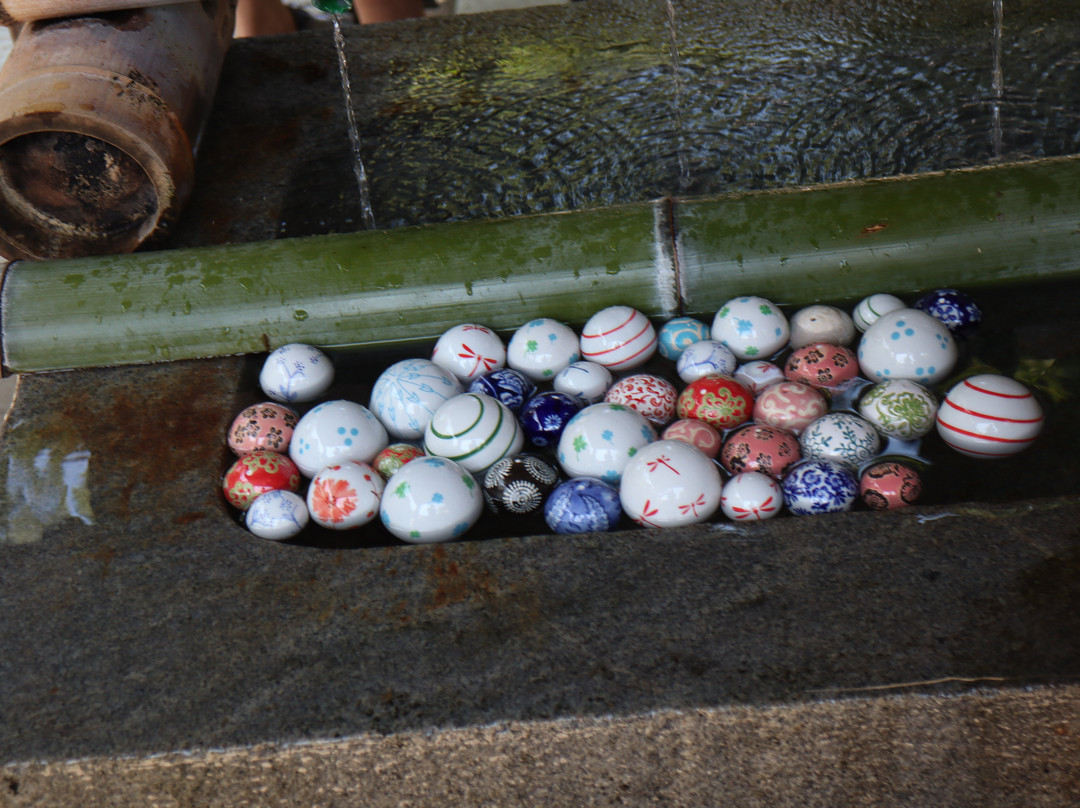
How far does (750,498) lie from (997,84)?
8.58ft

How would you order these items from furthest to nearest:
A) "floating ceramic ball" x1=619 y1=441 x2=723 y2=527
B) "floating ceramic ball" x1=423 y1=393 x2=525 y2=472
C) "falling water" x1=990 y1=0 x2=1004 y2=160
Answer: "falling water" x1=990 y1=0 x2=1004 y2=160, "floating ceramic ball" x1=423 y1=393 x2=525 y2=472, "floating ceramic ball" x1=619 y1=441 x2=723 y2=527

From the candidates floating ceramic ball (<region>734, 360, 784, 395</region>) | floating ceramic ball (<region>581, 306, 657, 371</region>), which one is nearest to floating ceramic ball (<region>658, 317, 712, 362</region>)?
floating ceramic ball (<region>581, 306, 657, 371</region>)

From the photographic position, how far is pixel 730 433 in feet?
8.03

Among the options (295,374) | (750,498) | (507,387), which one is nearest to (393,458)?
(507,387)

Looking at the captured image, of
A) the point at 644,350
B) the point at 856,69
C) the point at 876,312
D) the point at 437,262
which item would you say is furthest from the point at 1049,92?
the point at 437,262

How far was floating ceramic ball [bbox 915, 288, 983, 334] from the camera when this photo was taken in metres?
2.60

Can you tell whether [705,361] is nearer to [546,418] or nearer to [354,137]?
[546,418]

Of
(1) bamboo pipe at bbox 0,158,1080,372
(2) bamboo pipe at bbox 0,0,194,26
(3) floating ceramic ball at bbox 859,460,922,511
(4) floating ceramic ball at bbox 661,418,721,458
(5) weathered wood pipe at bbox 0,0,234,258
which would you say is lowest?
(3) floating ceramic ball at bbox 859,460,922,511

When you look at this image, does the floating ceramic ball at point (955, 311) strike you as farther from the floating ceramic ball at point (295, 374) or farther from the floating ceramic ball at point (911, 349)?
the floating ceramic ball at point (295, 374)

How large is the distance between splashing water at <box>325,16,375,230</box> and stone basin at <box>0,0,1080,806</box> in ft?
4.54

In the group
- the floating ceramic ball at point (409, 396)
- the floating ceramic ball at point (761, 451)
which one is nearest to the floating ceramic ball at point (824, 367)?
the floating ceramic ball at point (761, 451)

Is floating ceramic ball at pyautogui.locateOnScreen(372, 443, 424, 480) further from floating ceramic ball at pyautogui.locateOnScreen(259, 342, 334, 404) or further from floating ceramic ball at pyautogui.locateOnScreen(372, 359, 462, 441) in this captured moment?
floating ceramic ball at pyautogui.locateOnScreen(259, 342, 334, 404)

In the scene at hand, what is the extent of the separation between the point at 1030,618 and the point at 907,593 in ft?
0.73

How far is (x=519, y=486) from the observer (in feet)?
7.32
